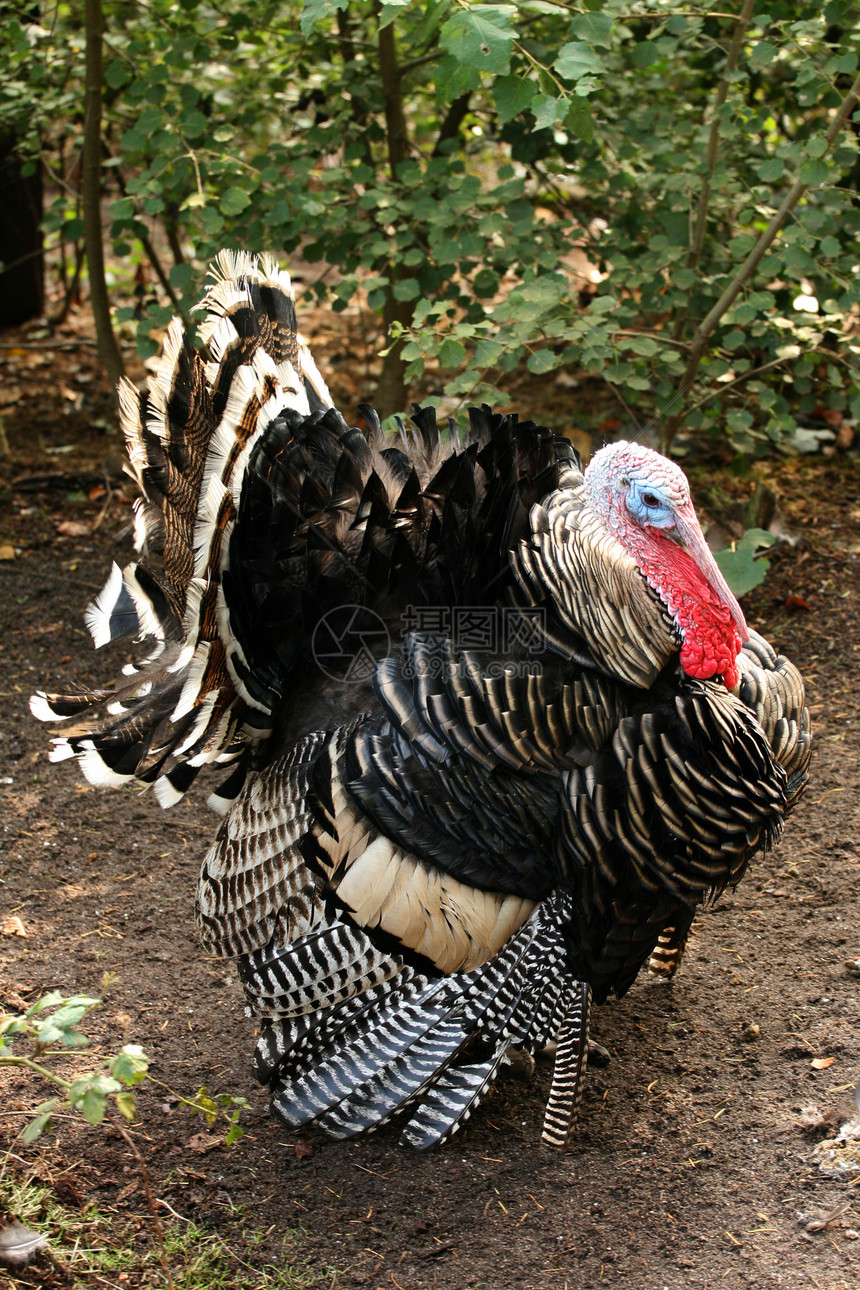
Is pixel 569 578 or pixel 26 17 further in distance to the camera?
pixel 26 17

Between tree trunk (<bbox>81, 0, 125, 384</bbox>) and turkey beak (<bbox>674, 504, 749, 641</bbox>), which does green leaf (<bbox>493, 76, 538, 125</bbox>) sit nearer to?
turkey beak (<bbox>674, 504, 749, 641</bbox>)

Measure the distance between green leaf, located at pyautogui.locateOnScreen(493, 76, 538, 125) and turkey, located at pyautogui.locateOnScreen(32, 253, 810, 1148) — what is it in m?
1.11

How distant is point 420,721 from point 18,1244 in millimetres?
1458

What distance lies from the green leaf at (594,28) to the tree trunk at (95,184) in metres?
2.56

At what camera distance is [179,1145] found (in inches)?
118

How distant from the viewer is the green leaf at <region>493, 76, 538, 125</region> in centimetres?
357

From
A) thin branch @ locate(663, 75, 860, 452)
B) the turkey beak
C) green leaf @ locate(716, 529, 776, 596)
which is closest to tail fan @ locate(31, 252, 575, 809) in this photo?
the turkey beak

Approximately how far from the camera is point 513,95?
3.60m

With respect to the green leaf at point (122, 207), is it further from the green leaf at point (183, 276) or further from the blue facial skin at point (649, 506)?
the blue facial skin at point (649, 506)

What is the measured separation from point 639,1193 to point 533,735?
121cm

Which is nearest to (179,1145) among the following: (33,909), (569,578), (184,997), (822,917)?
(184,997)

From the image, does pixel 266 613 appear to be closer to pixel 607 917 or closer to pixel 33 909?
pixel 607 917

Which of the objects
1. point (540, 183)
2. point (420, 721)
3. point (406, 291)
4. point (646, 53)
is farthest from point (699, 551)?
point (540, 183)

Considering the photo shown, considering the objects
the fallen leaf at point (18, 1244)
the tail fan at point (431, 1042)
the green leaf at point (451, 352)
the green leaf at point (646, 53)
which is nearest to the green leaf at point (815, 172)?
the green leaf at point (646, 53)
